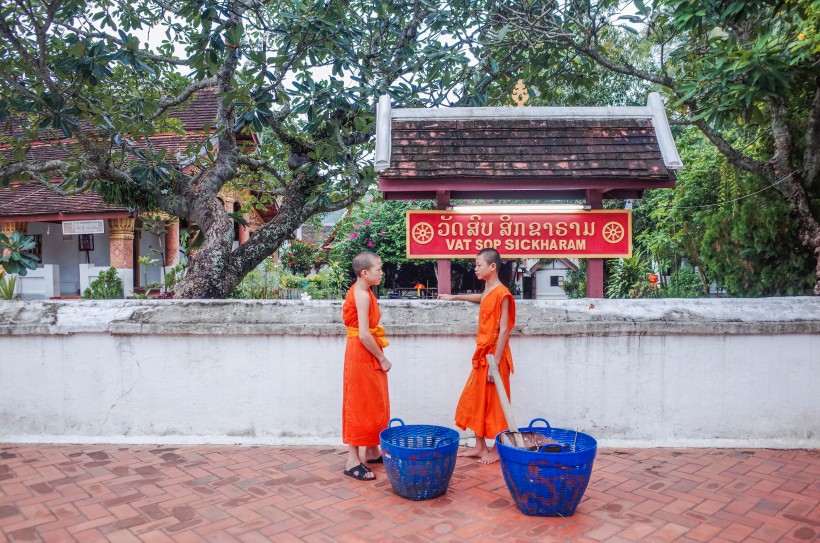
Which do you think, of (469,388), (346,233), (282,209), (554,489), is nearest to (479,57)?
(282,209)

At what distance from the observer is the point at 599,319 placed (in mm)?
4488

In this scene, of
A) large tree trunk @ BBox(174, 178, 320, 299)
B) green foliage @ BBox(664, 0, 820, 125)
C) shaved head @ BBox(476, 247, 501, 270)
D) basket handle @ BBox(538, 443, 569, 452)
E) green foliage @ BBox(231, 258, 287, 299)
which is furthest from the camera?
green foliage @ BBox(231, 258, 287, 299)

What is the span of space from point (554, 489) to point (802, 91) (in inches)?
201

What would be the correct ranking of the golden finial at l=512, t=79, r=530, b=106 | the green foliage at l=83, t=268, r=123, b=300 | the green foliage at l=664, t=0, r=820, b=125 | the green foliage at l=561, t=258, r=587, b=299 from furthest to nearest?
the green foliage at l=561, t=258, r=587, b=299, the green foliage at l=83, t=268, r=123, b=300, the golden finial at l=512, t=79, r=530, b=106, the green foliage at l=664, t=0, r=820, b=125

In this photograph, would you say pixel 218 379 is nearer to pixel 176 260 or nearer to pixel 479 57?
pixel 479 57

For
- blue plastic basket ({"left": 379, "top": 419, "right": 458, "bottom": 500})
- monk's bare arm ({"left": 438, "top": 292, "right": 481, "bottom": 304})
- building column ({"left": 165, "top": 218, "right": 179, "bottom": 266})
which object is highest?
building column ({"left": 165, "top": 218, "right": 179, "bottom": 266})

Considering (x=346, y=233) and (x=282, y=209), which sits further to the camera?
(x=346, y=233)

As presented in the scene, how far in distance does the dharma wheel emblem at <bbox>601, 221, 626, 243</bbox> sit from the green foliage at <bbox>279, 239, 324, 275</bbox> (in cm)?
1428

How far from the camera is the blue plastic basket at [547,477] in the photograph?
10.1 ft

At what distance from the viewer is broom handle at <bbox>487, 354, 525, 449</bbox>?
11.0 ft

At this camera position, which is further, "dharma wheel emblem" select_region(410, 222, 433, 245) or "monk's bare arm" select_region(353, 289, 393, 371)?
"dharma wheel emblem" select_region(410, 222, 433, 245)

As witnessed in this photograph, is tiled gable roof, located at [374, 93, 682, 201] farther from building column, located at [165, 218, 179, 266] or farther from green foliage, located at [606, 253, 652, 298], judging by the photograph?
building column, located at [165, 218, 179, 266]

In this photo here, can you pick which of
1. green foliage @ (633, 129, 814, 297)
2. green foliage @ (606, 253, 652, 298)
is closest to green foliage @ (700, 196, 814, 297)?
green foliage @ (633, 129, 814, 297)

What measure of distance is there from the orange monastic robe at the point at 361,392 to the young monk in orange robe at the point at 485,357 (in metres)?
0.68
